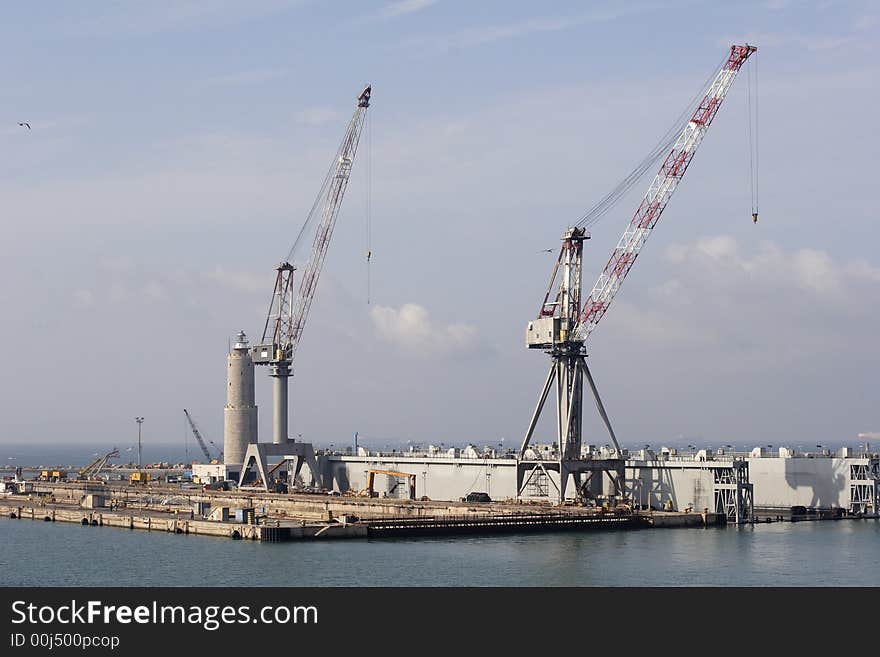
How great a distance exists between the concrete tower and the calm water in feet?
209

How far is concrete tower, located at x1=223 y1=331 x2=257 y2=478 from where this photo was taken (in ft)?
593

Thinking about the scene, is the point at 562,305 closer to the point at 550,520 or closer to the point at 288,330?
the point at 550,520

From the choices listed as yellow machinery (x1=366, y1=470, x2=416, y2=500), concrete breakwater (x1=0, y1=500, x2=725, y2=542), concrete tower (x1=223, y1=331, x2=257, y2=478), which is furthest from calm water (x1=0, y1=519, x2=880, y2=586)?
concrete tower (x1=223, y1=331, x2=257, y2=478)

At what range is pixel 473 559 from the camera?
94.1 metres

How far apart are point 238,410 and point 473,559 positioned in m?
91.0

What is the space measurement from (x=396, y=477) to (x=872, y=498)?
5294cm

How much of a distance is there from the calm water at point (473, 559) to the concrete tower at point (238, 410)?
63831mm
